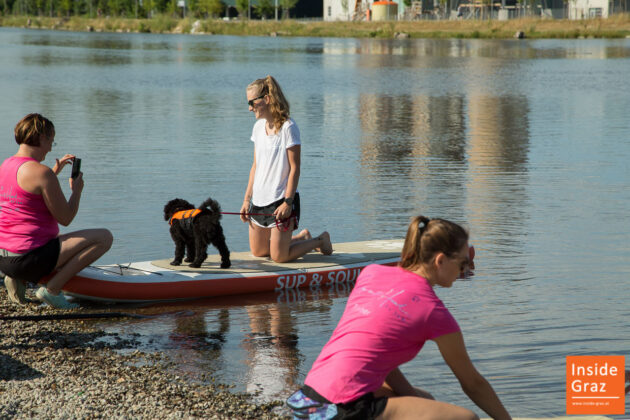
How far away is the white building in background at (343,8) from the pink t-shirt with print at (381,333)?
357 ft

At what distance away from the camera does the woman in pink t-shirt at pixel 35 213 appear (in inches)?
247

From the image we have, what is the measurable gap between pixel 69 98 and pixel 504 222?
64.1ft

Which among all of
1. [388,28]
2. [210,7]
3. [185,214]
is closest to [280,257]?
[185,214]

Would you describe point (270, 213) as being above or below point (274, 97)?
below

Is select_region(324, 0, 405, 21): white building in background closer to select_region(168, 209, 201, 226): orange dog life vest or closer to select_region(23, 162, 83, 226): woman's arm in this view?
select_region(168, 209, 201, 226): orange dog life vest

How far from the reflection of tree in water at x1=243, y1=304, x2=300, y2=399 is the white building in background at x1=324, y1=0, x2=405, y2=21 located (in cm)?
10534

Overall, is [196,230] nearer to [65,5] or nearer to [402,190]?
[402,190]

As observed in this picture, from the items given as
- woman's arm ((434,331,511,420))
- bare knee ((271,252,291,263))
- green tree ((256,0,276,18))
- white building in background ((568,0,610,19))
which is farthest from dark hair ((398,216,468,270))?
green tree ((256,0,276,18))

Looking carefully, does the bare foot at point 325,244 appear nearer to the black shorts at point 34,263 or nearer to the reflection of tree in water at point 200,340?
the reflection of tree in water at point 200,340

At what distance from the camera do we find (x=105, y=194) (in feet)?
41.2

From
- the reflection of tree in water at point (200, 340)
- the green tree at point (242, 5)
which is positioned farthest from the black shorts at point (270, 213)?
the green tree at point (242, 5)

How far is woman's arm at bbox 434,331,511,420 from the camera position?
3586 millimetres

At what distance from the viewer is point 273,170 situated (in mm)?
7516

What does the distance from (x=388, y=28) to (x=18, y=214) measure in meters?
86.2
